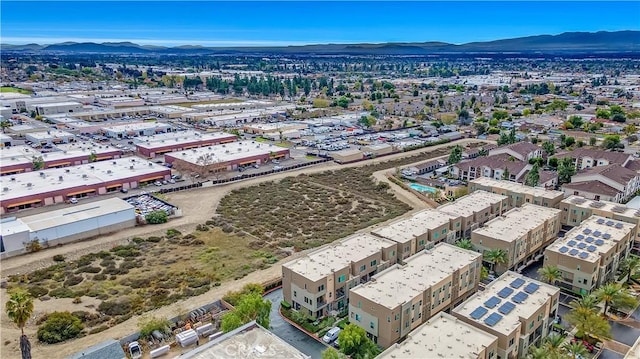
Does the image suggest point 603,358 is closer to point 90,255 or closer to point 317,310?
point 317,310

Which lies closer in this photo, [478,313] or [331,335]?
[478,313]

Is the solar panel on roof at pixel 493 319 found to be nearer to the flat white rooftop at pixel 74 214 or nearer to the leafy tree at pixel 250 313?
the leafy tree at pixel 250 313

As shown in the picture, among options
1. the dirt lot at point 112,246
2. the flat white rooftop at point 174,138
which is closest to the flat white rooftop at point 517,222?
the dirt lot at point 112,246

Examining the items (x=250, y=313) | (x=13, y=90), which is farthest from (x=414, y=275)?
(x=13, y=90)

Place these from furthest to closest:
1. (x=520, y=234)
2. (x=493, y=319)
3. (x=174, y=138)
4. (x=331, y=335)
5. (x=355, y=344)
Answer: (x=174, y=138)
(x=520, y=234)
(x=331, y=335)
(x=355, y=344)
(x=493, y=319)

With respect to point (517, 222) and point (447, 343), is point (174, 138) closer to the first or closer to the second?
point (517, 222)

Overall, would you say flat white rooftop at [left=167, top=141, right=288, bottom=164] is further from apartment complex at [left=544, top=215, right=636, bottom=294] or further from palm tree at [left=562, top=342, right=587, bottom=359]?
palm tree at [left=562, top=342, right=587, bottom=359]

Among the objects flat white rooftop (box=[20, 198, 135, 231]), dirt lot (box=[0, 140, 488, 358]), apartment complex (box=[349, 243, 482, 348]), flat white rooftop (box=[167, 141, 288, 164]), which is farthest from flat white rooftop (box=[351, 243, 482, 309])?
flat white rooftop (box=[167, 141, 288, 164])

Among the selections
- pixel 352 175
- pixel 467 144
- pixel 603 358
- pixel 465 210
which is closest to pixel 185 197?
pixel 352 175
